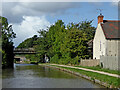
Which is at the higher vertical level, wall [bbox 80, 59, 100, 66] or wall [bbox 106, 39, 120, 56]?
wall [bbox 106, 39, 120, 56]

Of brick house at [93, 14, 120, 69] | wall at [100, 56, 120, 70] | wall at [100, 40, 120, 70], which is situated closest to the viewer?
wall at [100, 56, 120, 70]

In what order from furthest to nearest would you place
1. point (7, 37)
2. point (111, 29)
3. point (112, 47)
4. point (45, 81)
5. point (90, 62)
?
point (7, 37)
point (111, 29)
point (112, 47)
point (90, 62)
point (45, 81)

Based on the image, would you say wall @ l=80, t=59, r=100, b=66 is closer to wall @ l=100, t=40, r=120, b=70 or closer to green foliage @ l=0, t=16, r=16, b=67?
wall @ l=100, t=40, r=120, b=70

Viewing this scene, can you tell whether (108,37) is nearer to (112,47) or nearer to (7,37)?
(112,47)

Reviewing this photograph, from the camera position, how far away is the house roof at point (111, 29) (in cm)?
4238

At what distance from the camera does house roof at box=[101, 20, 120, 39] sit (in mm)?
42375

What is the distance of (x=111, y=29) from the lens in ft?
143

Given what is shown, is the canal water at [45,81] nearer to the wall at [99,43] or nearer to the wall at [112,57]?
the wall at [112,57]

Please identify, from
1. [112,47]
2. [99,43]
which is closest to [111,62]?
[112,47]

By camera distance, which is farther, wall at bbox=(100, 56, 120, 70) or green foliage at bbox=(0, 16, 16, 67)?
green foliage at bbox=(0, 16, 16, 67)

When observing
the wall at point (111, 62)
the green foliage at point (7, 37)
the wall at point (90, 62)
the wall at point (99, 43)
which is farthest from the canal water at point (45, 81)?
the green foliage at point (7, 37)

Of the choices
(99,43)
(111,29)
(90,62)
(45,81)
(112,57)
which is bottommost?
(45,81)

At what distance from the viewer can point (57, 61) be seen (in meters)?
64.1

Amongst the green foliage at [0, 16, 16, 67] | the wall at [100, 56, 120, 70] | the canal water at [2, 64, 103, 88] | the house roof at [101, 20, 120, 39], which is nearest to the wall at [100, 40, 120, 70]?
the wall at [100, 56, 120, 70]
